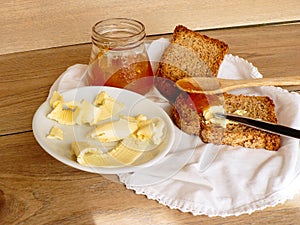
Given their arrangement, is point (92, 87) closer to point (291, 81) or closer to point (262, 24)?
point (291, 81)

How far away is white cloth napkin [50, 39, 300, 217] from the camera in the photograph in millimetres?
759

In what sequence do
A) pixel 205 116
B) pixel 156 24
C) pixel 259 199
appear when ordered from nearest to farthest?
pixel 259 199 < pixel 205 116 < pixel 156 24

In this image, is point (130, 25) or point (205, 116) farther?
point (130, 25)

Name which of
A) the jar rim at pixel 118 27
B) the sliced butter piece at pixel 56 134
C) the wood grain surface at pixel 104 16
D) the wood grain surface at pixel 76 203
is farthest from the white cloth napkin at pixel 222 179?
the wood grain surface at pixel 104 16

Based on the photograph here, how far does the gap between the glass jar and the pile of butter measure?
6 cm

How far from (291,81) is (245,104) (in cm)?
12

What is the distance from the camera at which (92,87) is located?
0.95m

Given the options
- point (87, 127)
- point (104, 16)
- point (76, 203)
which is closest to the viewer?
point (76, 203)

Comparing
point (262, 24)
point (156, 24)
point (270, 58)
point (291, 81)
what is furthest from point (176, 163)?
point (262, 24)

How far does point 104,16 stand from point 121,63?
34cm

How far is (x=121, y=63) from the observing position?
97 centimetres

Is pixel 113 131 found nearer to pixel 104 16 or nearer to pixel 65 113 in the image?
pixel 65 113

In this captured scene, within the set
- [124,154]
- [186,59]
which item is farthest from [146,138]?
[186,59]

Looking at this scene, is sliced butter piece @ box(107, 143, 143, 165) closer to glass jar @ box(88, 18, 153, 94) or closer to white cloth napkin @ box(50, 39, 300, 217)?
white cloth napkin @ box(50, 39, 300, 217)
